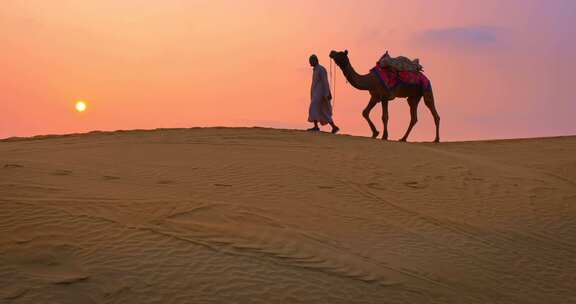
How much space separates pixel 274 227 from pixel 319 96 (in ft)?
28.1

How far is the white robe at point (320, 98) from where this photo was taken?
54.0 feet

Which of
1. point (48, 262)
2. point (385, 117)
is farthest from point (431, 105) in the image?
point (48, 262)

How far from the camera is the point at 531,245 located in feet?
30.4

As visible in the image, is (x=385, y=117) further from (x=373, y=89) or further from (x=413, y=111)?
(x=413, y=111)

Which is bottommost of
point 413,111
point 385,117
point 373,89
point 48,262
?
point 48,262

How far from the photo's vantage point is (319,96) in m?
16.5

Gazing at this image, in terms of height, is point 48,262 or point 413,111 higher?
point 413,111

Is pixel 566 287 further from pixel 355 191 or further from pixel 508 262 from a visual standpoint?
pixel 355 191

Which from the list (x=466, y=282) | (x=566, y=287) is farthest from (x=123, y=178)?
(x=566, y=287)

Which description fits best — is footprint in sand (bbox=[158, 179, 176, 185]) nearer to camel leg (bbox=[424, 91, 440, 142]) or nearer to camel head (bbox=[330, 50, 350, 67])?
camel head (bbox=[330, 50, 350, 67])

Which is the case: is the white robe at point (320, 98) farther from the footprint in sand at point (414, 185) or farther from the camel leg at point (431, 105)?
the footprint in sand at point (414, 185)

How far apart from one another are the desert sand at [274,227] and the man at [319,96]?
2.54 metres

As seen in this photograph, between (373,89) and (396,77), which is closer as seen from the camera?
(373,89)

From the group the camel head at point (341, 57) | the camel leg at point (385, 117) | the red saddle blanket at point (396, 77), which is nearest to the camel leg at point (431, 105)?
the red saddle blanket at point (396, 77)
